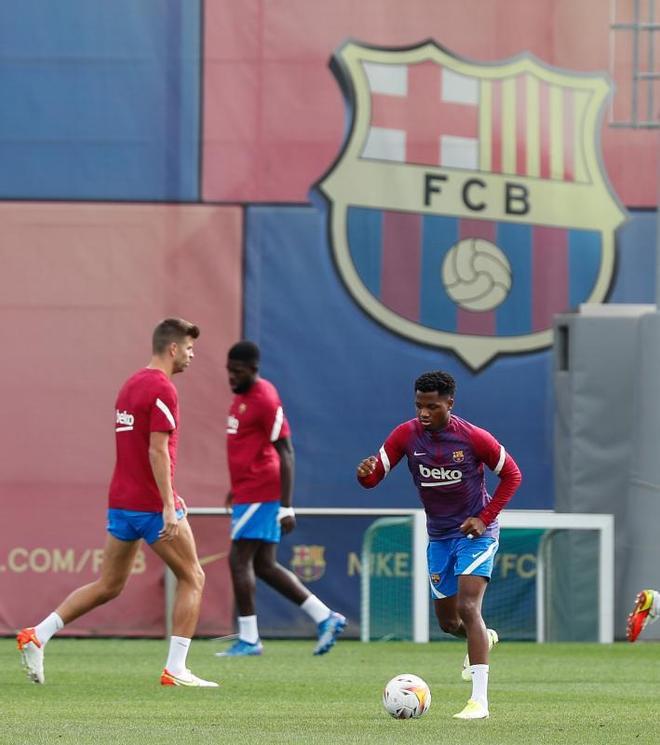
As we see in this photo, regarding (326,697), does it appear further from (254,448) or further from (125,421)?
(254,448)

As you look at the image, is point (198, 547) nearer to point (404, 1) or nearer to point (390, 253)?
point (390, 253)

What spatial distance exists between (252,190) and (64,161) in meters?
1.47

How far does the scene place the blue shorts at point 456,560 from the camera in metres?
8.11

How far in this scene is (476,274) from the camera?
14.1 metres

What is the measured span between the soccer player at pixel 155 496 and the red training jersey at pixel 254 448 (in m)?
2.23

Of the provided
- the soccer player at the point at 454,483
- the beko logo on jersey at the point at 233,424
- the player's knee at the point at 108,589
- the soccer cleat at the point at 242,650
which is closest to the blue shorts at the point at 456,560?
the soccer player at the point at 454,483

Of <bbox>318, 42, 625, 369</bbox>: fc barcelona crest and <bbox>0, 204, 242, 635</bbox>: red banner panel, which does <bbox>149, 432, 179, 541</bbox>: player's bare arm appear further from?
<bbox>318, 42, 625, 369</bbox>: fc barcelona crest

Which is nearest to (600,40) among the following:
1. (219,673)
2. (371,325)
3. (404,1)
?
(404,1)

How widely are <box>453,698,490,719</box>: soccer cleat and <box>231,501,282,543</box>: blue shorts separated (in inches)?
153

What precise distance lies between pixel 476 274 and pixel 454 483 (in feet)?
19.6

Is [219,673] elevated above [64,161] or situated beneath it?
situated beneath

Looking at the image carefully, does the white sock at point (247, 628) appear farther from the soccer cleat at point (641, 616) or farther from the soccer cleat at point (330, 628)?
the soccer cleat at point (641, 616)

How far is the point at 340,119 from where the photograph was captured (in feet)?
46.0

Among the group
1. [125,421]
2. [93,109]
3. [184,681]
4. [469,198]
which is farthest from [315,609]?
[93,109]
